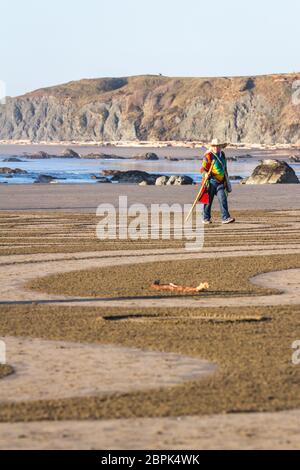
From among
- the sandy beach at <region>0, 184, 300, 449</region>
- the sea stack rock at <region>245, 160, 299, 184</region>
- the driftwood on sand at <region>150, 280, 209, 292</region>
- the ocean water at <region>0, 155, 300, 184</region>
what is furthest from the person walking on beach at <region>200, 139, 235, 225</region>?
the ocean water at <region>0, 155, 300, 184</region>

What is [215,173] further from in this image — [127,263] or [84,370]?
[84,370]

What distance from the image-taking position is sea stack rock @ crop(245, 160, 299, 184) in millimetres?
51375

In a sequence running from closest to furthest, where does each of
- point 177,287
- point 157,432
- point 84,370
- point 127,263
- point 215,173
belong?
point 157,432 < point 84,370 < point 177,287 < point 127,263 < point 215,173

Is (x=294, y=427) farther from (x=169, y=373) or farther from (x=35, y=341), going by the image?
(x=35, y=341)

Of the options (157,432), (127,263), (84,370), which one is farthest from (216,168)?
(157,432)

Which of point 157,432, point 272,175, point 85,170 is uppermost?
point 157,432

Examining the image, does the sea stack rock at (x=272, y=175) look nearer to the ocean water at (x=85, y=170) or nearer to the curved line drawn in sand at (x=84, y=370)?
the ocean water at (x=85, y=170)

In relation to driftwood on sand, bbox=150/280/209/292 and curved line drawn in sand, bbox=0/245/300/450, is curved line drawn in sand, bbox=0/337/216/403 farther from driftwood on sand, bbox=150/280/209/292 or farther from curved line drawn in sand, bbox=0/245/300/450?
driftwood on sand, bbox=150/280/209/292

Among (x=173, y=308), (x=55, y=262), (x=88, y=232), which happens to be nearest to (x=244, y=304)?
(x=173, y=308)

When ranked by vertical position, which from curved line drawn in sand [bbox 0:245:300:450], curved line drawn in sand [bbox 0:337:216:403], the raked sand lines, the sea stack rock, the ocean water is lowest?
the ocean water

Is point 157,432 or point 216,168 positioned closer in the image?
point 157,432

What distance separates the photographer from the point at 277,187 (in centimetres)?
4766

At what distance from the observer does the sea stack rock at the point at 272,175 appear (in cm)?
5138

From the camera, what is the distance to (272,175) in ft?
169
